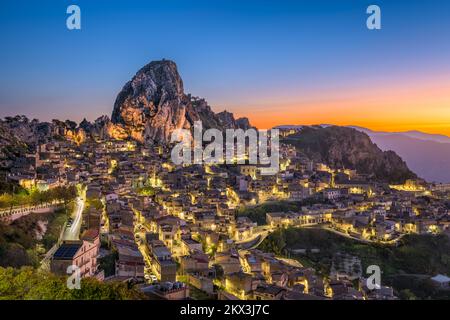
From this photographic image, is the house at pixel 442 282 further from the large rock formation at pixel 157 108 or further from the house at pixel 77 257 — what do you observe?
the large rock formation at pixel 157 108

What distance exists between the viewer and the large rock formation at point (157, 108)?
4469cm

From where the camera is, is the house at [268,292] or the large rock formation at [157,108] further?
the large rock formation at [157,108]

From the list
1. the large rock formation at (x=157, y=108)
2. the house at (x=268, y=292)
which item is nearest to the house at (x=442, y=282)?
the house at (x=268, y=292)

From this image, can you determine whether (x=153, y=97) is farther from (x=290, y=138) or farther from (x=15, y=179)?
(x=15, y=179)

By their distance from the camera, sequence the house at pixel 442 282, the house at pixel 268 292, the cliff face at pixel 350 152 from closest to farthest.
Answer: the house at pixel 268 292
the house at pixel 442 282
the cliff face at pixel 350 152

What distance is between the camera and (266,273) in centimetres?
1551

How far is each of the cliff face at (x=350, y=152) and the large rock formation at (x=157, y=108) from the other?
965 cm

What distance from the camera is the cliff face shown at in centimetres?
4581

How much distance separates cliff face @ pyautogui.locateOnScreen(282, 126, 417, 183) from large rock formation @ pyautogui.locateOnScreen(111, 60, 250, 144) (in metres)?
9.65

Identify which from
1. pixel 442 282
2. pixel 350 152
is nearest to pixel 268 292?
pixel 442 282

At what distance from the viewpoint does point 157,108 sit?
46469 millimetres

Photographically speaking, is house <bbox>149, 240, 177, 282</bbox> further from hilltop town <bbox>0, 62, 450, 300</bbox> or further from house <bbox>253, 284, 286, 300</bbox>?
house <bbox>253, 284, 286, 300</bbox>

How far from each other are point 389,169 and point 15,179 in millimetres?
37665

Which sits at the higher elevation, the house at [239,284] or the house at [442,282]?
the house at [239,284]
